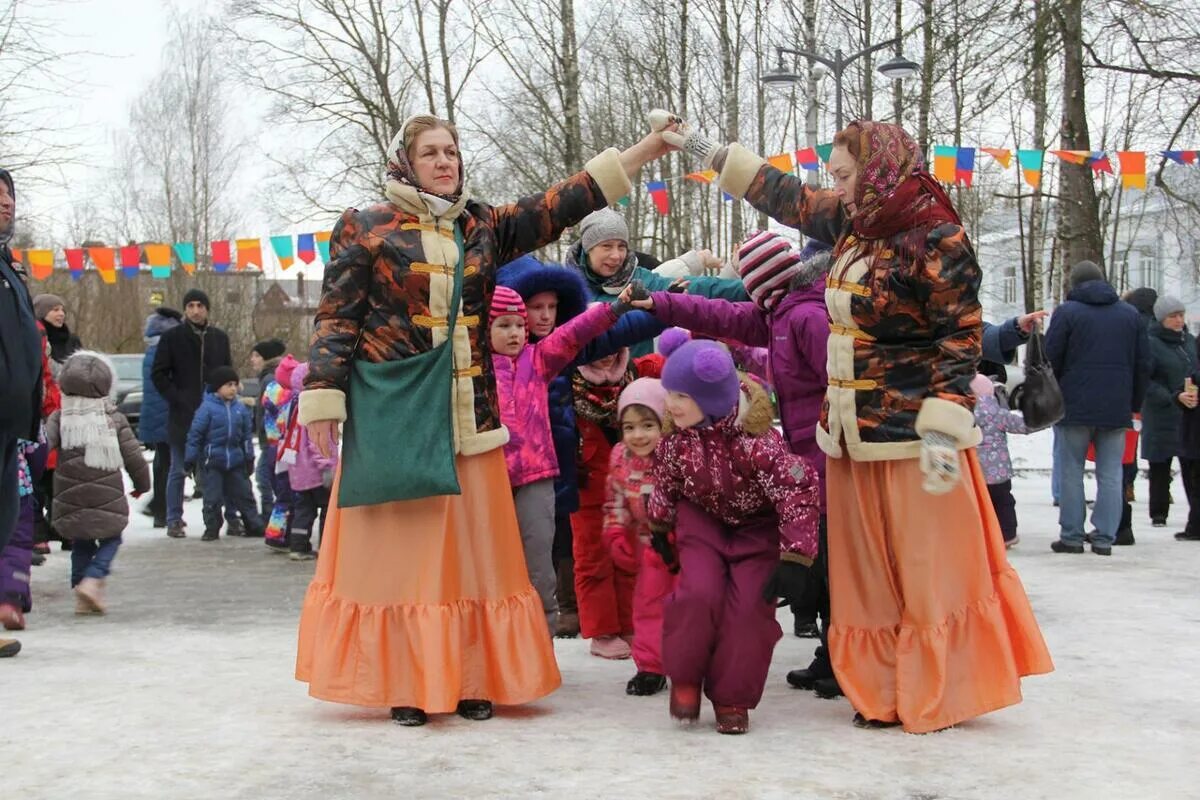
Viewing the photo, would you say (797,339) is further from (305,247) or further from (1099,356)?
(305,247)

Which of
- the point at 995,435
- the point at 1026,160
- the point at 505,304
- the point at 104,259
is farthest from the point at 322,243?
the point at 505,304

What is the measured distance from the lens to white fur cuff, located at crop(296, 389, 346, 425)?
4.69m

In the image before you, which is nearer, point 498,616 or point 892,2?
point 498,616

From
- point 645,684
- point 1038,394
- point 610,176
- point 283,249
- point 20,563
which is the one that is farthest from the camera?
point 283,249

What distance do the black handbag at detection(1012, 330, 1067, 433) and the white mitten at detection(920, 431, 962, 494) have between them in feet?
11.8

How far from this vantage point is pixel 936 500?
470 cm

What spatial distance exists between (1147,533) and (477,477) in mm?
7638

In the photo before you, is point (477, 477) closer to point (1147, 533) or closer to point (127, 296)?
point (1147, 533)

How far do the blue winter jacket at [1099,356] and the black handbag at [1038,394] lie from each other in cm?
172

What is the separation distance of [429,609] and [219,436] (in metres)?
7.17

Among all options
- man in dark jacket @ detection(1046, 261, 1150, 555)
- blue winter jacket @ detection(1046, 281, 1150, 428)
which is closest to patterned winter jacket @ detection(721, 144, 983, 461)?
man in dark jacket @ detection(1046, 261, 1150, 555)

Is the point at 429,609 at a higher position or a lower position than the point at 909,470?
lower

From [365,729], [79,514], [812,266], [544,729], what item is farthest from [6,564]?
[812,266]

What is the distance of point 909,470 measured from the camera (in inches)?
185
